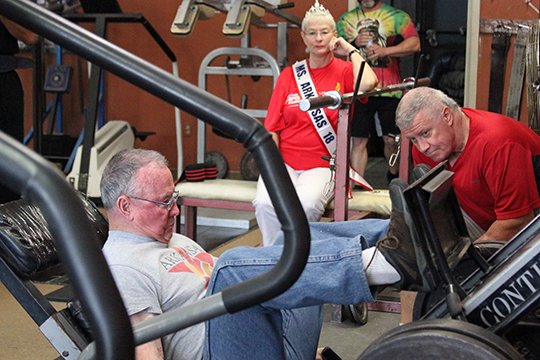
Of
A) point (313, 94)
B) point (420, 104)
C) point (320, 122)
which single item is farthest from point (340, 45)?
point (420, 104)

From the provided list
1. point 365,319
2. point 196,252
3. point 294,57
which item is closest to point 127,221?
point 196,252

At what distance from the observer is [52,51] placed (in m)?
7.25

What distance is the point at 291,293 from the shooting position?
178 centimetres

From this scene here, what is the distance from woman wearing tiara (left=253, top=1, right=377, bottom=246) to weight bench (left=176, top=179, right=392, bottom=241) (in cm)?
12

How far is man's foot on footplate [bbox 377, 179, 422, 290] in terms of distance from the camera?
178 cm

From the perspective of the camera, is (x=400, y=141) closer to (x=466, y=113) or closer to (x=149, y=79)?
(x=466, y=113)

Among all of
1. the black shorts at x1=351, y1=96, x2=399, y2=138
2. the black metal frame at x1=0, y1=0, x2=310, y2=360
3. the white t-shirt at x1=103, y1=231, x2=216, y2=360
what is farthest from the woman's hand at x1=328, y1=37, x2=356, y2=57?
the black metal frame at x1=0, y1=0, x2=310, y2=360

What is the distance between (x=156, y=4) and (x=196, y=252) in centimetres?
511

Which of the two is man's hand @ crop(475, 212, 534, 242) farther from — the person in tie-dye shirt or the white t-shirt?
the person in tie-dye shirt

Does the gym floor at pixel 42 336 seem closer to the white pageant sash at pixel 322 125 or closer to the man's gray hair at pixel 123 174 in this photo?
the white pageant sash at pixel 322 125

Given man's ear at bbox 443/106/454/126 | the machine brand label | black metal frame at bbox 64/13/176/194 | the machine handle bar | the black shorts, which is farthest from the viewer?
black metal frame at bbox 64/13/176/194

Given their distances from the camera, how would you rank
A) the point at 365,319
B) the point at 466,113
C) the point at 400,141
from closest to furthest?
1. the point at 466,113
2. the point at 365,319
3. the point at 400,141

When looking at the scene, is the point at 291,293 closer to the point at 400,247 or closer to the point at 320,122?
the point at 400,247

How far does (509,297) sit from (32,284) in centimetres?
108
